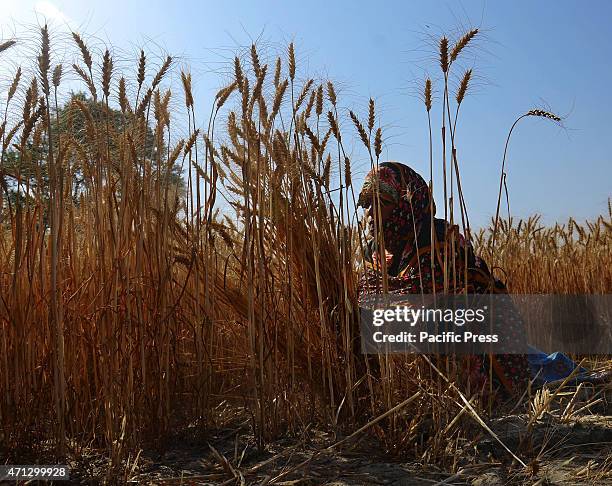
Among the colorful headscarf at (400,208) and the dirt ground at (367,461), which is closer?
the dirt ground at (367,461)

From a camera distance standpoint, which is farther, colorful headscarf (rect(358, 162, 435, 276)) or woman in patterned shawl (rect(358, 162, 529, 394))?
colorful headscarf (rect(358, 162, 435, 276))

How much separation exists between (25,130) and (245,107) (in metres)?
0.62

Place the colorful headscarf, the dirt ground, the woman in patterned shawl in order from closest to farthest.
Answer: the dirt ground → the woman in patterned shawl → the colorful headscarf

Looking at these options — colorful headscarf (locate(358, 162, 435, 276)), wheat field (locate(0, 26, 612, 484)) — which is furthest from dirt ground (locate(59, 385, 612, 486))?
colorful headscarf (locate(358, 162, 435, 276))

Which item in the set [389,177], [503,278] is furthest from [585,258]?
[389,177]

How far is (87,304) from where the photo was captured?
1.95 metres

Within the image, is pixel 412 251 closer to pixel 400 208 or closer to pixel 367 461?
pixel 400 208

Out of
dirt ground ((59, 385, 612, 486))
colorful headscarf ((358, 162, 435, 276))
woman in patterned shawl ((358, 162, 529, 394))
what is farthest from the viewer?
colorful headscarf ((358, 162, 435, 276))

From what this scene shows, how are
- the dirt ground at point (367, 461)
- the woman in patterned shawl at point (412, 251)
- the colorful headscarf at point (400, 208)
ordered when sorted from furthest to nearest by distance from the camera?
the colorful headscarf at point (400, 208), the woman in patterned shawl at point (412, 251), the dirt ground at point (367, 461)

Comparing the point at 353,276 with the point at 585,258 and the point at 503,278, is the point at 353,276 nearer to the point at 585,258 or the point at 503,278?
the point at 503,278

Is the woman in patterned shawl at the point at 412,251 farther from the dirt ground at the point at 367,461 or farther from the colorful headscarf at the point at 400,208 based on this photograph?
the dirt ground at the point at 367,461

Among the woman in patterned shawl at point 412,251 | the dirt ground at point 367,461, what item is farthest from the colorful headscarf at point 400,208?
the dirt ground at point 367,461

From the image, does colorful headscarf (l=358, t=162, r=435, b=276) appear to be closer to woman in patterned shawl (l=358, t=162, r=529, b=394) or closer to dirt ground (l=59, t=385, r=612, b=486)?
woman in patterned shawl (l=358, t=162, r=529, b=394)

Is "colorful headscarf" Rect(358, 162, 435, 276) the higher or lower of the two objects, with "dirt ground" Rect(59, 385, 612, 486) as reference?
higher
